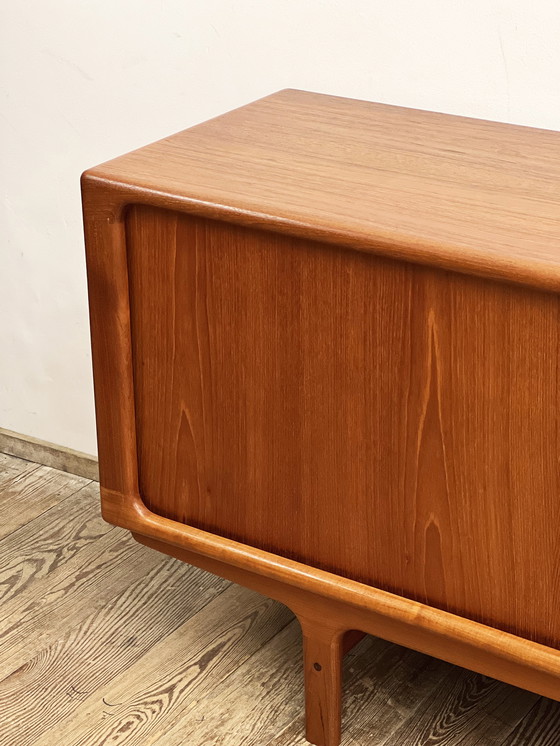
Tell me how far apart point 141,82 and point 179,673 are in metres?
0.78

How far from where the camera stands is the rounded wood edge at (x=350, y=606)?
3.13ft

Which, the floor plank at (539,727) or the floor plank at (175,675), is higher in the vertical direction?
the floor plank at (175,675)

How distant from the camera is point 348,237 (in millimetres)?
878

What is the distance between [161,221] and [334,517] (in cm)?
33

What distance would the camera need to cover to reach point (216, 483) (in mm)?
1075

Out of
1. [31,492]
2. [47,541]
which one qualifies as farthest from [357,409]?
[31,492]

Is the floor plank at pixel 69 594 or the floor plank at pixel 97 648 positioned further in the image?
the floor plank at pixel 69 594

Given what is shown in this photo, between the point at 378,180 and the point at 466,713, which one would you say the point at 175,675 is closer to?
the point at 466,713

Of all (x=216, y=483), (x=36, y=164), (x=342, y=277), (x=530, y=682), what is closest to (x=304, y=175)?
(x=342, y=277)

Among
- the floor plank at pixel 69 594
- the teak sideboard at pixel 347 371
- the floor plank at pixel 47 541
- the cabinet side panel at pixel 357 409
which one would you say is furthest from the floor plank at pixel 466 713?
the floor plank at pixel 47 541

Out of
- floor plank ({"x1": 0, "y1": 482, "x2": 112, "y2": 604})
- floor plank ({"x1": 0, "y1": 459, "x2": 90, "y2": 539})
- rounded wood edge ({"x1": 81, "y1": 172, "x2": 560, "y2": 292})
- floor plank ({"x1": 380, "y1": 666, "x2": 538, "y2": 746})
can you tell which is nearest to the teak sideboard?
rounded wood edge ({"x1": 81, "y1": 172, "x2": 560, "y2": 292})

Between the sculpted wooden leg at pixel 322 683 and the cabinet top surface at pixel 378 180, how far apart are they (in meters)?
0.45

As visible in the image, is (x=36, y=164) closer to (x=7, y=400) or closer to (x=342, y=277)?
(x=7, y=400)

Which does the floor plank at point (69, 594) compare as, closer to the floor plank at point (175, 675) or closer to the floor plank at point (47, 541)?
the floor plank at point (47, 541)
